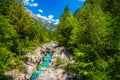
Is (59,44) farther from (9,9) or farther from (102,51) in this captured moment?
(102,51)

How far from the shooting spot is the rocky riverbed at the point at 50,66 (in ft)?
139

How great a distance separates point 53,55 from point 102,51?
14347 millimetres

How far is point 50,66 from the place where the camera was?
45.8 m

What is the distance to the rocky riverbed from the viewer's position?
4231 centimetres

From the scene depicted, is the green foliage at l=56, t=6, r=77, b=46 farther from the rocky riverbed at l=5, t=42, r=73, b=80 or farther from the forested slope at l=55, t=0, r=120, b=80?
the forested slope at l=55, t=0, r=120, b=80

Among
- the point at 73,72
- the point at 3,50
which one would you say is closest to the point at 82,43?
the point at 73,72

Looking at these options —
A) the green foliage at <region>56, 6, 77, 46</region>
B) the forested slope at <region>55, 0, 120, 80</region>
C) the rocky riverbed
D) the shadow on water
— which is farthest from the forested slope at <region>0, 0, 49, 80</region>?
the forested slope at <region>55, 0, 120, 80</region>

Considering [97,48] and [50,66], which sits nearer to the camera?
[97,48]

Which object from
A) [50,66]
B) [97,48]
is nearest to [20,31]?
[50,66]

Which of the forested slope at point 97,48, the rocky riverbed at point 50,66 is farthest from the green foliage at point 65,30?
the forested slope at point 97,48

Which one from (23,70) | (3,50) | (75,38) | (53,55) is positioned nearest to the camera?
(3,50)

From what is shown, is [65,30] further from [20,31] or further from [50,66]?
[50,66]

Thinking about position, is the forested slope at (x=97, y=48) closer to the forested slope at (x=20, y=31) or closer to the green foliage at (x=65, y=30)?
the green foliage at (x=65, y=30)

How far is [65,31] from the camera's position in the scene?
53375mm
